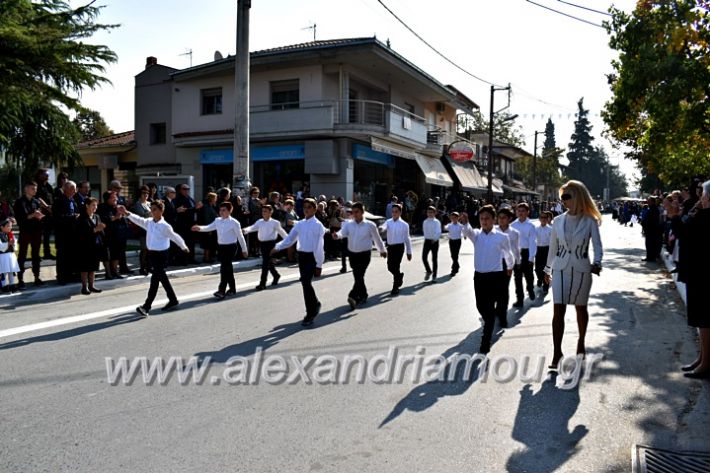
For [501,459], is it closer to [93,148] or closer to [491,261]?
[491,261]

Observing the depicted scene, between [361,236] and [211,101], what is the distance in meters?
20.7

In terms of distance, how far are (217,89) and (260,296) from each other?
19785 mm

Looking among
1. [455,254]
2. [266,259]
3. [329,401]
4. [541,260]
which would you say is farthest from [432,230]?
[329,401]

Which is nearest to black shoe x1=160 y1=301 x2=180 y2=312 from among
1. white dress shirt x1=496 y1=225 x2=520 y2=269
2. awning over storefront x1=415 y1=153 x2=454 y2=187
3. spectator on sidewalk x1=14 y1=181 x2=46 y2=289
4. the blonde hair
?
spectator on sidewalk x1=14 y1=181 x2=46 y2=289

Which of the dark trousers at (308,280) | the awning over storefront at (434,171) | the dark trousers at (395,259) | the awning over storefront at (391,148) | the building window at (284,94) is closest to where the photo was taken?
the dark trousers at (308,280)

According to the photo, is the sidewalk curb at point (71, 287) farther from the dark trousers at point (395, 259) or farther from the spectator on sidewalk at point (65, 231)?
the dark trousers at point (395, 259)

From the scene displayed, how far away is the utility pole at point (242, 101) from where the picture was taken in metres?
15.6

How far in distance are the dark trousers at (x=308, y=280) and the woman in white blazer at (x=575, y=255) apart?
3.27 m

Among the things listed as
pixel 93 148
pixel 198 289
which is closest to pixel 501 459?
pixel 198 289

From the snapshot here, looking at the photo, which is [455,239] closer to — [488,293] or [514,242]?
[514,242]

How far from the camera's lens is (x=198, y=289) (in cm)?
1072

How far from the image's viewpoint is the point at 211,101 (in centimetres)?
2777

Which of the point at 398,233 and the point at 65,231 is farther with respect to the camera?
the point at 398,233

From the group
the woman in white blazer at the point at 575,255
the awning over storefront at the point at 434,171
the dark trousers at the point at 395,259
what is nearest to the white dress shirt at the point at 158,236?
the dark trousers at the point at 395,259
